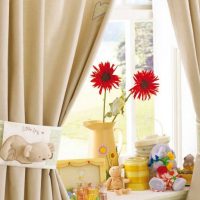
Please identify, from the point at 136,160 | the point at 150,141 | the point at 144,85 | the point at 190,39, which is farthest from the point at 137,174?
the point at 190,39

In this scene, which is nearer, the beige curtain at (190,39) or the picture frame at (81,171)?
the picture frame at (81,171)

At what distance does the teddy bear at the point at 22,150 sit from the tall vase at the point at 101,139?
20.3 inches

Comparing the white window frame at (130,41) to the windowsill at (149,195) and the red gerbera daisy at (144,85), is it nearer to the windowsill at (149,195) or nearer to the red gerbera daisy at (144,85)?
the red gerbera daisy at (144,85)

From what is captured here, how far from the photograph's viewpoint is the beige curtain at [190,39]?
236 cm

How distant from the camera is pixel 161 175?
2.45 meters

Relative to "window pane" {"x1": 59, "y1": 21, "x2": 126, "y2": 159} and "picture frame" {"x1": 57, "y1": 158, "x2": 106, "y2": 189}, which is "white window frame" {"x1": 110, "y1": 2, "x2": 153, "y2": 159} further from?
"picture frame" {"x1": 57, "y1": 158, "x2": 106, "y2": 189}

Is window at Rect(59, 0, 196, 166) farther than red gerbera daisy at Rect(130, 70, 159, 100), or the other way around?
window at Rect(59, 0, 196, 166)

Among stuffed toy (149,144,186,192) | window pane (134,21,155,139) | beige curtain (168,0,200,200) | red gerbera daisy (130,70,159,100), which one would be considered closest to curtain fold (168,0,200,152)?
beige curtain (168,0,200,200)

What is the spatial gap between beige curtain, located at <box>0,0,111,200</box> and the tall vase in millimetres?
434

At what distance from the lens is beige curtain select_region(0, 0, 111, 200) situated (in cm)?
185

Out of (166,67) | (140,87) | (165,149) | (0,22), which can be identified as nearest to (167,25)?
(166,67)

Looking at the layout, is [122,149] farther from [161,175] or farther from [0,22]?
[0,22]

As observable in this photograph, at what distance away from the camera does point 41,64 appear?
6.26 feet

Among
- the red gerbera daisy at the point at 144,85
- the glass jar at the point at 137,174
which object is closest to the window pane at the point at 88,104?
the red gerbera daisy at the point at 144,85
